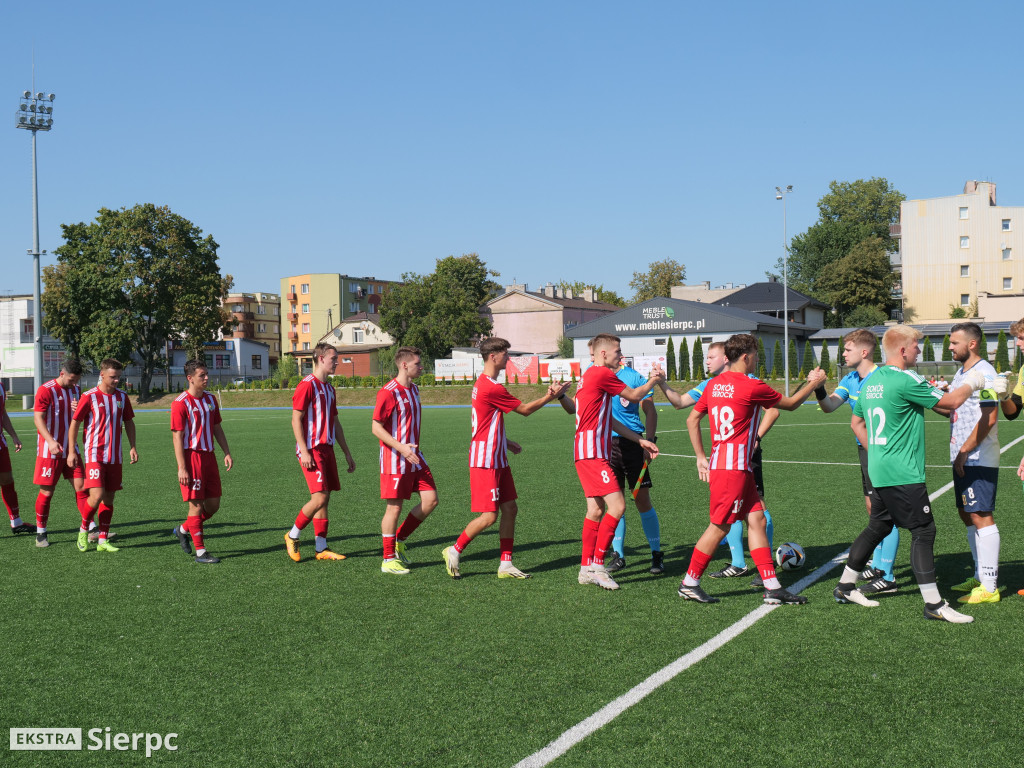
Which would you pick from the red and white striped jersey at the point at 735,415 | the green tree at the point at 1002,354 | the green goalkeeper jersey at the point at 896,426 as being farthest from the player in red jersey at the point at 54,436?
the green tree at the point at 1002,354

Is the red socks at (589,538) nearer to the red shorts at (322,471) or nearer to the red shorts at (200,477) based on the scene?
the red shorts at (322,471)

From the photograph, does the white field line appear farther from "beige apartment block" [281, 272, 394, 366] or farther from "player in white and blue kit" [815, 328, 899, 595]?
"beige apartment block" [281, 272, 394, 366]

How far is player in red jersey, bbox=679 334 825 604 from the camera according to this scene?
6.00 m

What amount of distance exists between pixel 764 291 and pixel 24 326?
228 ft

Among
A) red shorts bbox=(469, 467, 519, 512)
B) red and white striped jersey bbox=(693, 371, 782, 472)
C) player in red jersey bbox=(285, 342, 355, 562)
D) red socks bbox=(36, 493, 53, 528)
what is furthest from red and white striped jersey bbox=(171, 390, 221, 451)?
red and white striped jersey bbox=(693, 371, 782, 472)

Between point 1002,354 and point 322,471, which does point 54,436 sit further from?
point 1002,354

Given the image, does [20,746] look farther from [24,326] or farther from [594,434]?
[24,326]

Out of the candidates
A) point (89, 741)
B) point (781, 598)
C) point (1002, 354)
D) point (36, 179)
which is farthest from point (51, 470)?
point (1002, 354)

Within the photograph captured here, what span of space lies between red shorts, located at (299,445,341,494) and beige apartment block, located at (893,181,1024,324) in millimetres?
72522

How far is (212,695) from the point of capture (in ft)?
15.0

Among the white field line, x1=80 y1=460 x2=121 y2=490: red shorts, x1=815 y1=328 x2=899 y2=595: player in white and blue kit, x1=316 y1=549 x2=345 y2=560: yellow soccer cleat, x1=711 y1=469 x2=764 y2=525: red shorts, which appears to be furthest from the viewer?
x1=80 y1=460 x2=121 y2=490: red shorts

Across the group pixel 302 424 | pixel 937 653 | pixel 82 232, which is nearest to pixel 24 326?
pixel 82 232

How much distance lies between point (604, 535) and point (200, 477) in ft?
13.2

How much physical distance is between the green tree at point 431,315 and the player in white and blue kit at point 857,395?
6568 centimetres
